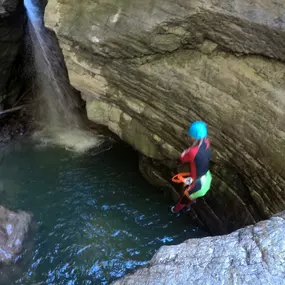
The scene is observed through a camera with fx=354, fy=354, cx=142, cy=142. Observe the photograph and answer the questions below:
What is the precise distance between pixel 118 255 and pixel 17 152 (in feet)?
13.2

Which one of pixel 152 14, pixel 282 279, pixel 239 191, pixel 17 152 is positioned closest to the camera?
pixel 282 279

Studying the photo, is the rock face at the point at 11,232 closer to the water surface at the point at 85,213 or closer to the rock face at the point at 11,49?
the water surface at the point at 85,213

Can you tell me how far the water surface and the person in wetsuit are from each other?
4.94 ft

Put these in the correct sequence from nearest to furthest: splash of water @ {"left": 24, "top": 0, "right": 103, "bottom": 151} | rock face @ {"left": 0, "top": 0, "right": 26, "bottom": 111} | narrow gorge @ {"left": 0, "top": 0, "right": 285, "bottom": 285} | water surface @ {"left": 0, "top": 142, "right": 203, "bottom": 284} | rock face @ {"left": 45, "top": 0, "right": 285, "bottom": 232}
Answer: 1. narrow gorge @ {"left": 0, "top": 0, "right": 285, "bottom": 285}
2. rock face @ {"left": 45, "top": 0, "right": 285, "bottom": 232}
3. water surface @ {"left": 0, "top": 142, "right": 203, "bottom": 284}
4. rock face @ {"left": 0, "top": 0, "right": 26, "bottom": 111}
5. splash of water @ {"left": 24, "top": 0, "right": 103, "bottom": 151}

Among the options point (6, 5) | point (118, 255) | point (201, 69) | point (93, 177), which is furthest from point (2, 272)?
point (6, 5)

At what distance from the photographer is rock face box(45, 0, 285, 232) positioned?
4.72 metres

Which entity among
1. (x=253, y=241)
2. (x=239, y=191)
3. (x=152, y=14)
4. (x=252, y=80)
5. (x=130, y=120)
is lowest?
(x=239, y=191)

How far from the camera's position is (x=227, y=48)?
16.4 feet

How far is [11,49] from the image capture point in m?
8.80

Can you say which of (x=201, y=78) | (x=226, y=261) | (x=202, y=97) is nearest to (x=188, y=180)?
(x=202, y=97)

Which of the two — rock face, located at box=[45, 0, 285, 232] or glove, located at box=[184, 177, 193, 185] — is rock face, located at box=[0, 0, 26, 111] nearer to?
rock face, located at box=[45, 0, 285, 232]

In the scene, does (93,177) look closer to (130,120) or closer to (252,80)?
(130,120)

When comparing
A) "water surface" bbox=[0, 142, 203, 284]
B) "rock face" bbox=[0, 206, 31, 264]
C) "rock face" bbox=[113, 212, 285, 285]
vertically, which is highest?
"rock face" bbox=[113, 212, 285, 285]

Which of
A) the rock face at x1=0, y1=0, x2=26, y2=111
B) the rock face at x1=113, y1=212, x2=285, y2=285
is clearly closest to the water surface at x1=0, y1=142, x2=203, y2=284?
the rock face at x1=0, y1=0, x2=26, y2=111
